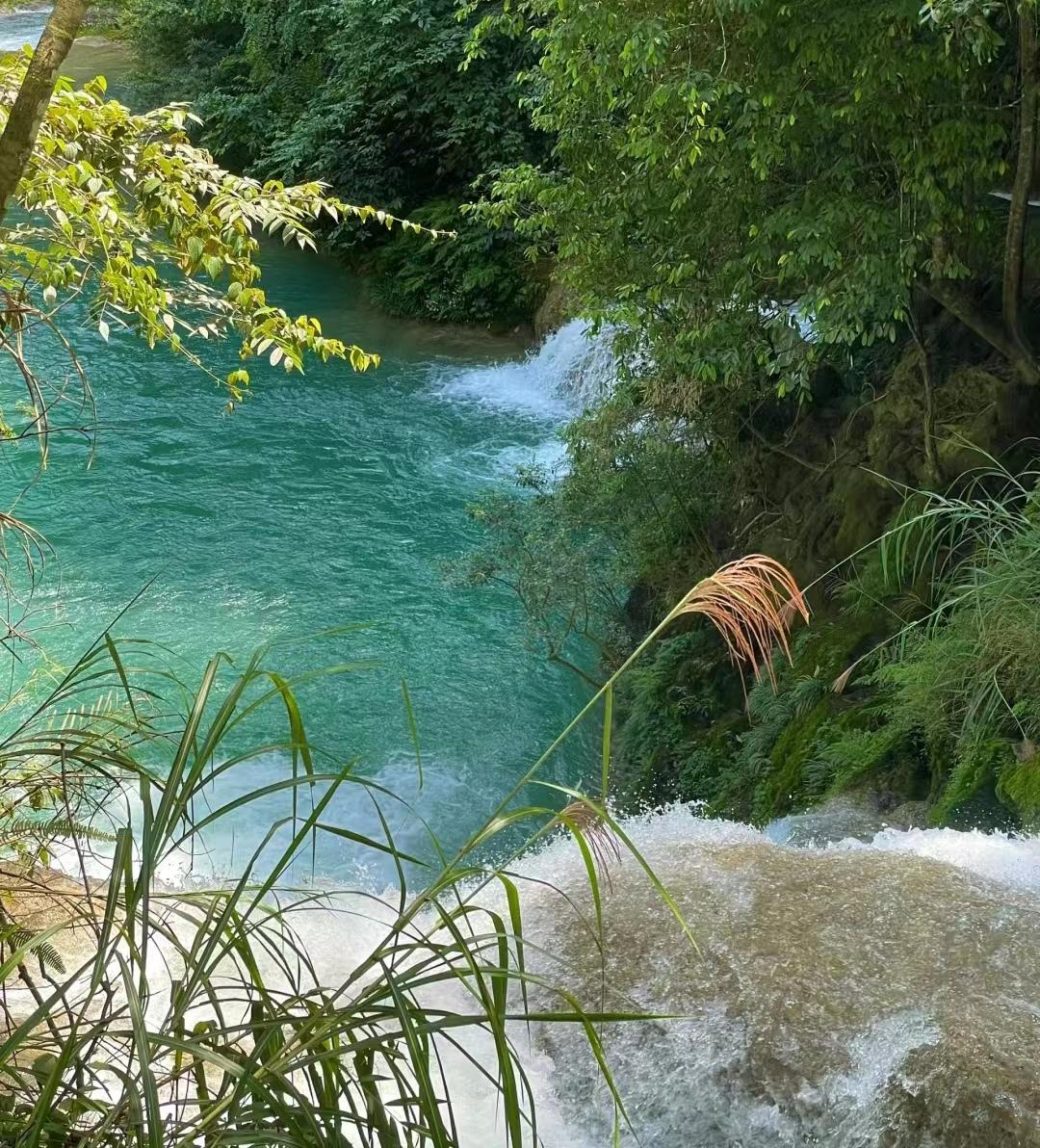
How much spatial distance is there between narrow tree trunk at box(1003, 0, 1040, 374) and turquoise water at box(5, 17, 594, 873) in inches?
147

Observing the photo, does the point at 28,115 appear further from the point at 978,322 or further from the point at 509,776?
the point at 509,776

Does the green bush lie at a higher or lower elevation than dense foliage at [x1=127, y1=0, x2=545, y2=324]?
lower

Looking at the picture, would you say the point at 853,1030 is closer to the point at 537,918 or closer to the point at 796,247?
the point at 537,918

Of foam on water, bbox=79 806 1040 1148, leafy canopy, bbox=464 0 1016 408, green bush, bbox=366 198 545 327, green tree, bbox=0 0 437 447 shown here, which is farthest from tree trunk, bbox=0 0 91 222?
green bush, bbox=366 198 545 327

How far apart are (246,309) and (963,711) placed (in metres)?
3.32

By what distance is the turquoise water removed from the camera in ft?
27.1

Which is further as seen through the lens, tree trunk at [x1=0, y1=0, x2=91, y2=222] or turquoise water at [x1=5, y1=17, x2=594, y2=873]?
turquoise water at [x1=5, y1=17, x2=594, y2=873]

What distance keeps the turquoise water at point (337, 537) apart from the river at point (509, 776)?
31mm

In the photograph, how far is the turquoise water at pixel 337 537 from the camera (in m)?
8.27

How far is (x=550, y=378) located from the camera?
13.7 metres

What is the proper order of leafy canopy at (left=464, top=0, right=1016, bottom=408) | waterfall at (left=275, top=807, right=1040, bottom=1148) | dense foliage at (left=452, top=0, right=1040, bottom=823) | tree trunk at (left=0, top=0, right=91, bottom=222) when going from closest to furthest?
tree trunk at (left=0, top=0, right=91, bottom=222)
waterfall at (left=275, top=807, right=1040, bottom=1148)
dense foliage at (left=452, top=0, right=1040, bottom=823)
leafy canopy at (left=464, top=0, right=1016, bottom=408)

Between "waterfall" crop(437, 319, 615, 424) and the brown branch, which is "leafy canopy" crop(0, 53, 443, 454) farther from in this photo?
"waterfall" crop(437, 319, 615, 424)

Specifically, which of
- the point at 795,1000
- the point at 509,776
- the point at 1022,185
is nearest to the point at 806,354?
the point at 1022,185

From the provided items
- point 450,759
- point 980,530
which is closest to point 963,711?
point 980,530
